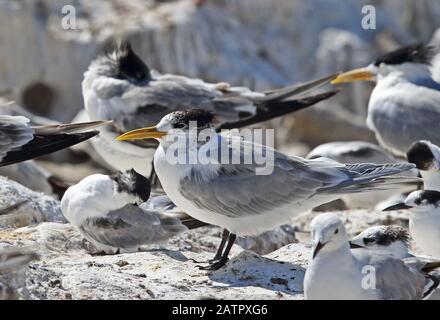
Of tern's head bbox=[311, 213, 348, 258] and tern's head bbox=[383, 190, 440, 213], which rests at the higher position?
tern's head bbox=[311, 213, 348, 258]

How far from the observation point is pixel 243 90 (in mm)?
9469

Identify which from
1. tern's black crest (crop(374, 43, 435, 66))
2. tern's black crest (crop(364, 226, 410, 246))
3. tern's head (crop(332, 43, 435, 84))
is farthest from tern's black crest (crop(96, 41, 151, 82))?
tern's black crest (crop(364, 226, 410, 246))

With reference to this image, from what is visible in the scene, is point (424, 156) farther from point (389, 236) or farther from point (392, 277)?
point (392, 277)

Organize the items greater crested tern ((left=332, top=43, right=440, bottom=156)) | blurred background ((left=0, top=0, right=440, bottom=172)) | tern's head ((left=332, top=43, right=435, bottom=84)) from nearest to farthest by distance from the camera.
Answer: greater crested tern ((left=332, top=43, right=440, bottom=156)) < tern's head ((left=332, top=43, right=435, bottom=84)) < blurred background ((left=0, top=0, right=440, bottom=172))

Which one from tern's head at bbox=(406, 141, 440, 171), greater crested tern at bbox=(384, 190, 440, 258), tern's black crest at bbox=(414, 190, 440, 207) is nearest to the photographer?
greater crested tern at bbox=(384, 190, 440, 258)


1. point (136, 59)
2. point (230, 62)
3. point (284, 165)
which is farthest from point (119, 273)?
point (230, 62)

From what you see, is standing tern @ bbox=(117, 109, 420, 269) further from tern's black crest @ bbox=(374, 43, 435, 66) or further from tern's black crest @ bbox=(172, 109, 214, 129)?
tern's black crest @ bbox=(374, 43, 435, 66)

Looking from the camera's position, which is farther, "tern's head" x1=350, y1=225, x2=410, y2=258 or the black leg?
the black leg

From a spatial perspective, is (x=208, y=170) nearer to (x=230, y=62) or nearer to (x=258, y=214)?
(x=258, y=214)

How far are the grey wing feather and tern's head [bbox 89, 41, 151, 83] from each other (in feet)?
6.64

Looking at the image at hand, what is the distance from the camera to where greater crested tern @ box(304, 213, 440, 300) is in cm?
536

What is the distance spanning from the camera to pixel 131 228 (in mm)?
7121
